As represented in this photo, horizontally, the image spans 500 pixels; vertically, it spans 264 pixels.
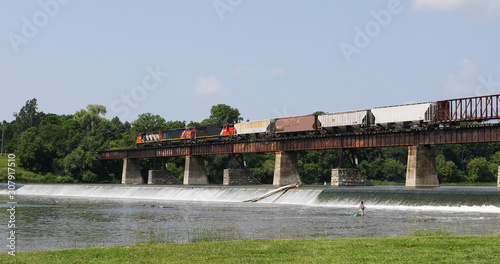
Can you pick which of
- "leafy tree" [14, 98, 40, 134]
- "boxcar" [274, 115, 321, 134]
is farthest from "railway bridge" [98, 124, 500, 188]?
"leafy tree" [14, 98, 40, 134]

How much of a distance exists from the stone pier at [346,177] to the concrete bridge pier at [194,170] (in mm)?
35327

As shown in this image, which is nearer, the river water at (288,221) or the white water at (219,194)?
the river water at (288,221)

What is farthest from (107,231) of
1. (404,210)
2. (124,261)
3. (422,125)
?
(422,125)

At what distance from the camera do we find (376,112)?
6912 cm

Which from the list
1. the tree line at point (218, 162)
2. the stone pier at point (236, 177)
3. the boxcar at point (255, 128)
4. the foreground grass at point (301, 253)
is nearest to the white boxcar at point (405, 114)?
the boxcar at point (255, 128)

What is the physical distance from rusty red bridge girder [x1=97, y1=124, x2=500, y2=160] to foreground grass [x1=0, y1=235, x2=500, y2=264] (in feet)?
Result: 124

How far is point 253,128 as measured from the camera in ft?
289

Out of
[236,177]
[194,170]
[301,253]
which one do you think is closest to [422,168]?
[236,177]

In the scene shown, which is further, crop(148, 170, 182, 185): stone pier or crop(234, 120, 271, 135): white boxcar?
crop(148, 170, 182, 185): stone pier

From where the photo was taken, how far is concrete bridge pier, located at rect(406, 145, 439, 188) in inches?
2516

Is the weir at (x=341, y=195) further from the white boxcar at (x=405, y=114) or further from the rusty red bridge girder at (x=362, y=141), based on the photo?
the white boxcar at (x=405, y=114)

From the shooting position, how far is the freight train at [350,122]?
6175 centimetres

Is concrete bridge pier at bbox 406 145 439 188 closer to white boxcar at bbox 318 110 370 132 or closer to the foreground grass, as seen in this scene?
white boxcar at bbox 318 110 370 132

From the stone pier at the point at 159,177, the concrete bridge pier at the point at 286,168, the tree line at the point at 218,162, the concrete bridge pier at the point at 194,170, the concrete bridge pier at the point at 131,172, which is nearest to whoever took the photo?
the concrete bridge pier at the point at 286,168
